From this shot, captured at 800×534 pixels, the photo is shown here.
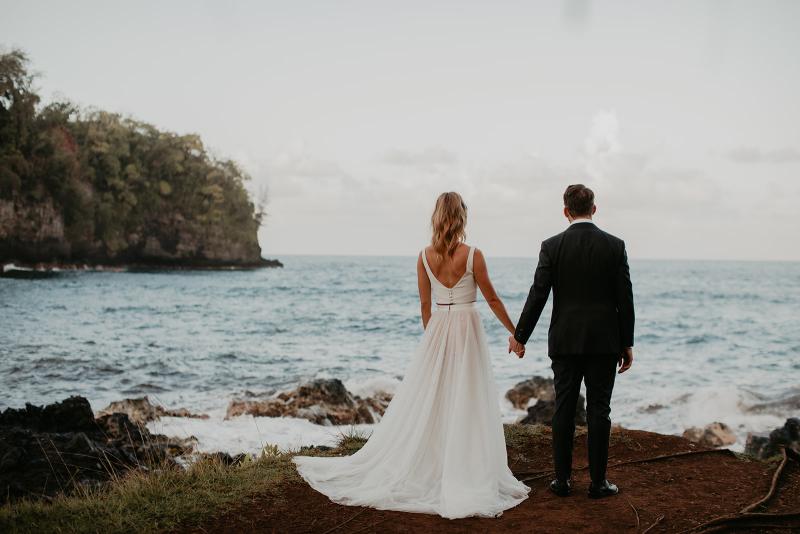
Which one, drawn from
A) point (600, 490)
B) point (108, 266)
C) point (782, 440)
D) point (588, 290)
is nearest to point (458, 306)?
point (588, 290)

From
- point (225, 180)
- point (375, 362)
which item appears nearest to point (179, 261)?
point (225, 180)

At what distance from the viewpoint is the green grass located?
4.16 metres

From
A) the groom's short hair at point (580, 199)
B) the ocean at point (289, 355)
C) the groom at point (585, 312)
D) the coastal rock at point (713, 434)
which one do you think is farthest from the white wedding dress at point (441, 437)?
the coastal rock at point (713, 434)

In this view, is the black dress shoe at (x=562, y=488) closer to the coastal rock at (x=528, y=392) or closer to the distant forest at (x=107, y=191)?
the coastal rock at (x=528, y=392)

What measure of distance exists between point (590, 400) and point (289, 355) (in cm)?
1803

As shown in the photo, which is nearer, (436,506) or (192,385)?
(436,506)

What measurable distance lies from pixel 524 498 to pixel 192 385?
12769mm

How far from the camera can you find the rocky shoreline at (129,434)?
6438 mm

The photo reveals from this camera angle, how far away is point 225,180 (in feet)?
242

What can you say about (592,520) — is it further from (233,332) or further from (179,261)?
(179,261)

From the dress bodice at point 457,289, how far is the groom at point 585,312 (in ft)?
1.50

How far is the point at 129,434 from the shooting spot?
7.71m

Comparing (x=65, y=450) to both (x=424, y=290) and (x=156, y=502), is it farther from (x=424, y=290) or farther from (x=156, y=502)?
(x=424, y=290)

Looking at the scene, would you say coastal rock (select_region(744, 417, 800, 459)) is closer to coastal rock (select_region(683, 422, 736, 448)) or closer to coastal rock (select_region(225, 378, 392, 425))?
coastal rock (select_region(683, 422, 736, 448))
